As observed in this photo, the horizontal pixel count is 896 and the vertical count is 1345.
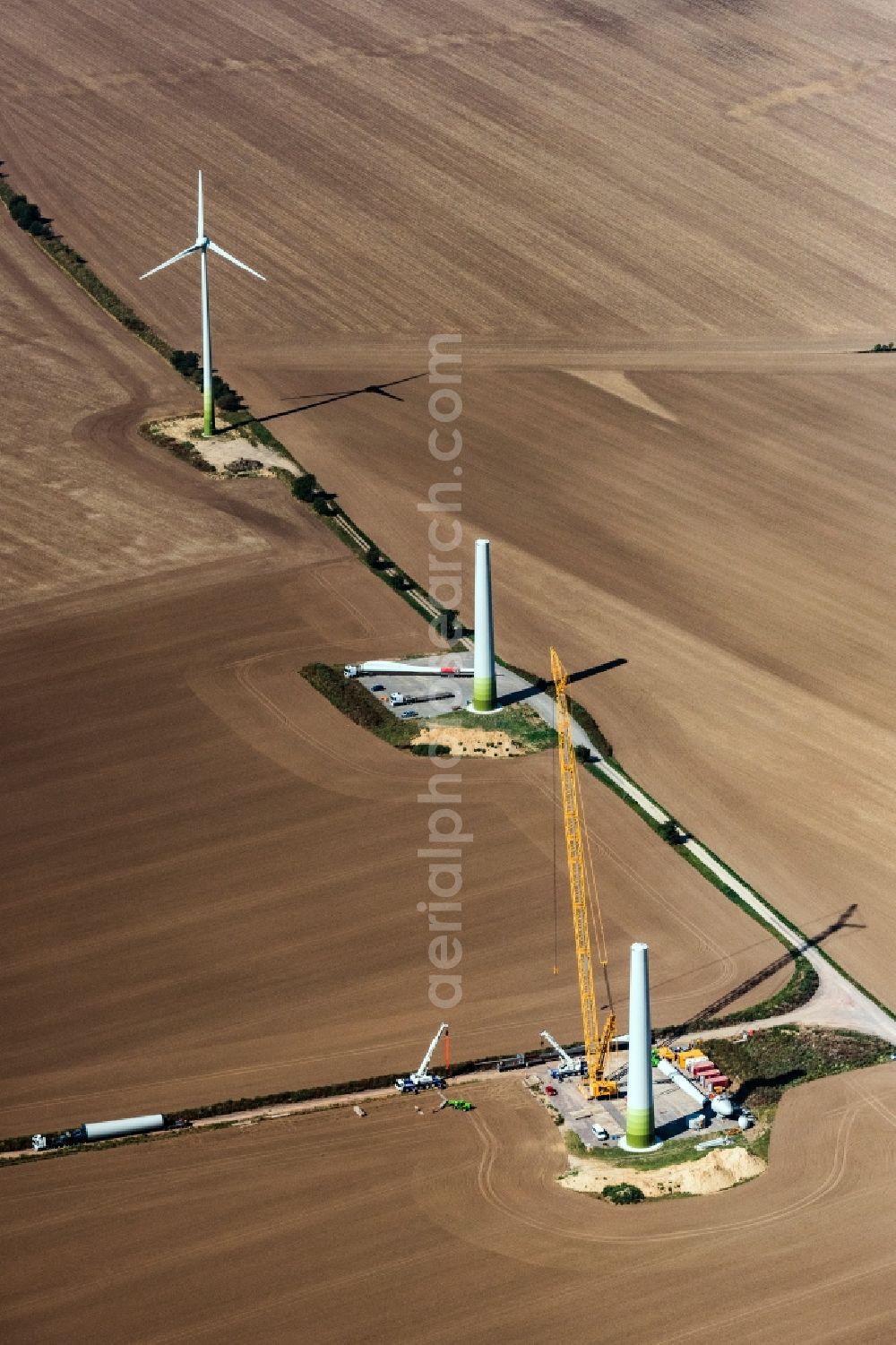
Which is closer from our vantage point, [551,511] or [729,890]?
[729,890]

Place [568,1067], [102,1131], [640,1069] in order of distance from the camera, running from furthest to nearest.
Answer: [568,1067] → [102,1131] → [640,1069]

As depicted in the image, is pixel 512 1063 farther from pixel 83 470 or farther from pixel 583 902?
pixel 83 470

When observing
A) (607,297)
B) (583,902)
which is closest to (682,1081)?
(583,902)

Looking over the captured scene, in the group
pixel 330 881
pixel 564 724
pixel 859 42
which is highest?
pixel 859 42

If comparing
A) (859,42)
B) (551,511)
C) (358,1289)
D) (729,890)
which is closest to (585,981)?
(729,890)

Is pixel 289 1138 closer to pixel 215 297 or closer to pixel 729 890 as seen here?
pixel 729 890

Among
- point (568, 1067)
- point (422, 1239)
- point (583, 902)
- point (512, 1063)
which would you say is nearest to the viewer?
point (422, 1239)

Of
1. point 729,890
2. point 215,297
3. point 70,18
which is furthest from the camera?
Result: point 70,18
